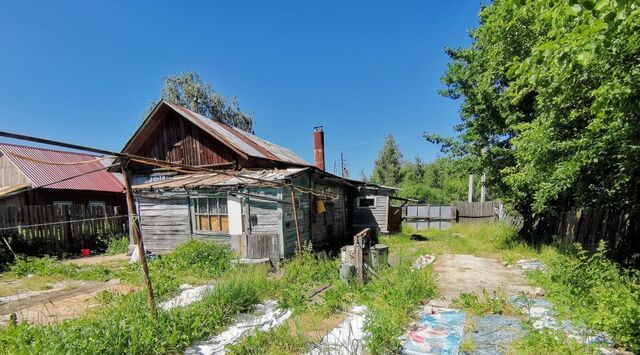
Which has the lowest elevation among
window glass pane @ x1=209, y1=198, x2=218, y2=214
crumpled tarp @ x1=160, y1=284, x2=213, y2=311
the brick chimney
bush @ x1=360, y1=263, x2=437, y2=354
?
crumpled tarp @ x1=160, y1=284, x2=213, y2=311

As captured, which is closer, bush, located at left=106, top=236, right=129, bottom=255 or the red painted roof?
bush, located at left=106, top=236, right=129, bottom=255

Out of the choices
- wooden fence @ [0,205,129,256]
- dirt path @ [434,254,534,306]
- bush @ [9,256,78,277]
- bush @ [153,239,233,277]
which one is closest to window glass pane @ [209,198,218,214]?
bush @ [153,239,233,277]

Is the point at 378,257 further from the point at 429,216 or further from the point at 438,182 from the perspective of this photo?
the point at 438,182

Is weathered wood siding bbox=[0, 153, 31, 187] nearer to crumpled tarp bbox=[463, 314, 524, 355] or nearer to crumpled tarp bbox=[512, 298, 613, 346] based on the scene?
crumpled tarp bbox=[463, 314, 524, 355]

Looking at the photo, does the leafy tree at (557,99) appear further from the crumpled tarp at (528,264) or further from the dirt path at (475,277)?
the dirt path at (475,277)

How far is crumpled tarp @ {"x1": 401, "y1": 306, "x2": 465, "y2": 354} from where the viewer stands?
4348 mm

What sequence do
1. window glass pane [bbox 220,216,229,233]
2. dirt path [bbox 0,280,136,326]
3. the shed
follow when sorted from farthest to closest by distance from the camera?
window glass pane [bbox 220,216,229,233] < the shed < dirt path [bbox 0,280,136,326]

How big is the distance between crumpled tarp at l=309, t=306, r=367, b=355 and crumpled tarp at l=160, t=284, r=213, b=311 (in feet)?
8.79

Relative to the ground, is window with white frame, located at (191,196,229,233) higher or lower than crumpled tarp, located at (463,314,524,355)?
higher

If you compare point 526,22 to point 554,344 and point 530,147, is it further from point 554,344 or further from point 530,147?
point 554,344

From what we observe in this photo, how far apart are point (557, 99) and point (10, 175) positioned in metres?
22.6

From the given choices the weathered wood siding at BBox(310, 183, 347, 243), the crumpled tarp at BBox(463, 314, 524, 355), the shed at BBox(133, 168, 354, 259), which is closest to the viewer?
the crumpled tarp at BBox(463, 314, 524, 355)

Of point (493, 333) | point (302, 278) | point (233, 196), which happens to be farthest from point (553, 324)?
point (233, 196)

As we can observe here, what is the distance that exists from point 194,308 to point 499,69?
10.8m
